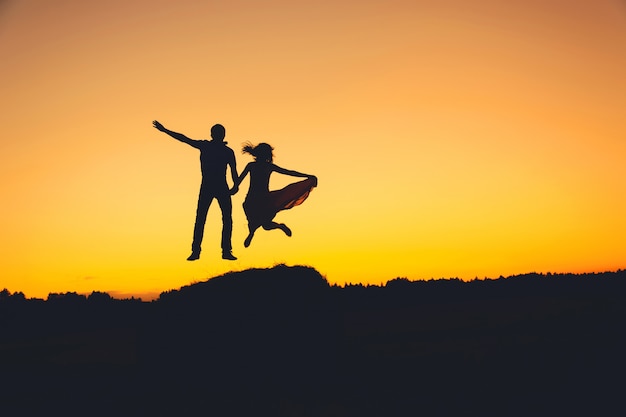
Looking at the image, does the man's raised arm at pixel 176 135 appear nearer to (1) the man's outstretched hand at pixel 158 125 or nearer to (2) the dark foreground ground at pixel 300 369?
(1) the man's outstretched hand at pixel 158 125

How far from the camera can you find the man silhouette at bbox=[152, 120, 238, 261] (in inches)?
598

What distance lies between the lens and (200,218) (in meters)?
15.3

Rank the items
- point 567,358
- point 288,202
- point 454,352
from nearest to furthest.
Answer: point 288,202, point 567,358, point 454,352

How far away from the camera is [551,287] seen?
39.2 meters

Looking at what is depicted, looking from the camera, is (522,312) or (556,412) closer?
(556,412)

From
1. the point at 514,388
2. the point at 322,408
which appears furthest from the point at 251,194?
the point at 514,388

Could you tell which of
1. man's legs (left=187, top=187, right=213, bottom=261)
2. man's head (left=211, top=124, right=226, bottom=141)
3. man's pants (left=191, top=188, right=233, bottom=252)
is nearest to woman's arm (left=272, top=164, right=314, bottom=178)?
man's pants (left=191, top=188, right=233, bottom=252)

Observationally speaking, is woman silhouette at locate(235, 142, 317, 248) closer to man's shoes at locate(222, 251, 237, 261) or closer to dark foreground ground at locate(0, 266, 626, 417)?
man's shoes at locate(222, 251, 237, 261)

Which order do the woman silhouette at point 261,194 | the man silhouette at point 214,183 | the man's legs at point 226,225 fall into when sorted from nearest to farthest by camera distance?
the man silhouette at point 214,183
the man's legs at point 226,225
the woman silhouette at point 261,194

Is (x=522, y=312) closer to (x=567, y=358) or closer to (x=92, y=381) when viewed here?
(x=567, y=358)

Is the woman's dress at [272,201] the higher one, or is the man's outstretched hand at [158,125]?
the man's outstretched hand at [158,125]

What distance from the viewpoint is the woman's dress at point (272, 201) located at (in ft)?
51.9

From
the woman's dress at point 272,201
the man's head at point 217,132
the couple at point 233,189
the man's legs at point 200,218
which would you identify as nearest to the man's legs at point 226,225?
the couple at point 233,189

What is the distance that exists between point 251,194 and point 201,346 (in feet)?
13.0
